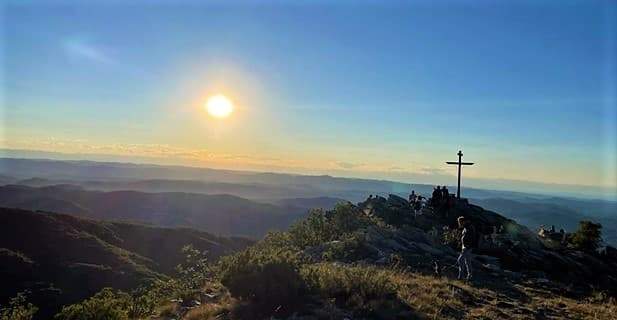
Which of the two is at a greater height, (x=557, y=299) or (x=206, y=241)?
(x=557, y=299)

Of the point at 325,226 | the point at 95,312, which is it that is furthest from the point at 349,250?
the point at 95,312

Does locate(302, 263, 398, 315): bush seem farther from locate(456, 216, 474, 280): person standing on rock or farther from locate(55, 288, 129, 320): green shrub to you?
locate(456, 216, 474, 280): person standing on rock

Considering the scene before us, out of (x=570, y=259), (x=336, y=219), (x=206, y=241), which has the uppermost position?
(x=336, y=219)

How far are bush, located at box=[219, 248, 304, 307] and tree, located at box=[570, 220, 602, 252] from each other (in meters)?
25.3

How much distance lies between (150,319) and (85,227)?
109156mm

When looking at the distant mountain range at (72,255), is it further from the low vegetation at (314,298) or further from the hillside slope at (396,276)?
the low vegetation at (314,298)

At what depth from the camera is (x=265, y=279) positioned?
10.7 m

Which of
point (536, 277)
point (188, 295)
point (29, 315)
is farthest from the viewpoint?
point (536, 277)

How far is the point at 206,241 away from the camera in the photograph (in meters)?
128

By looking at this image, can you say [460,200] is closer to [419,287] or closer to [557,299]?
[557,299]

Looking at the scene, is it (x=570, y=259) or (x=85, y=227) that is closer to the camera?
(x=570, y=259)

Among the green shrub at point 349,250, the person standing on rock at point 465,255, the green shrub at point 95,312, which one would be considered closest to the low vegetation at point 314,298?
the green shrub at point 95,312

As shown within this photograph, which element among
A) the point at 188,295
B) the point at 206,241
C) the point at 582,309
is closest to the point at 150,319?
the point at 188,295

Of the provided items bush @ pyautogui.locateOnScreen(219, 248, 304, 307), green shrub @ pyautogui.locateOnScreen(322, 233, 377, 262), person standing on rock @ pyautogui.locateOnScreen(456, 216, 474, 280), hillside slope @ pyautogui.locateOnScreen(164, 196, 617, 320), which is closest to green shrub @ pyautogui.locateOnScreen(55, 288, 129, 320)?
hillside slope @ pyautogui.locateOnScreen(164, 196, 617, 320)
